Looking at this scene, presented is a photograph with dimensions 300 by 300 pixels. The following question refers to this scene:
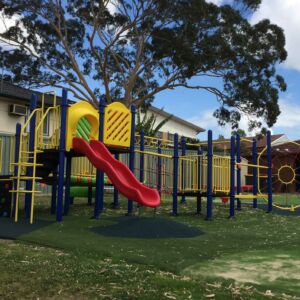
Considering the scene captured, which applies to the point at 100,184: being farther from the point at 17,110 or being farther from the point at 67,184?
the point at 17,110

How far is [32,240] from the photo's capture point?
7613 mm

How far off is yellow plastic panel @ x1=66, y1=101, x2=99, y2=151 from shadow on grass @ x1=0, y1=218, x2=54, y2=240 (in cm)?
195

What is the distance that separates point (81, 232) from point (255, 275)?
4.15 m

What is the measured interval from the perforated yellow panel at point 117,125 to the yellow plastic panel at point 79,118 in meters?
0.40

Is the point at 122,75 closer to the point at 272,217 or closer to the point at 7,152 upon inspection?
the point at 7,152

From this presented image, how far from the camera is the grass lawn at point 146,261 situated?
4.62 metres

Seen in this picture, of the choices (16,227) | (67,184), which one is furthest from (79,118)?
(16,227)

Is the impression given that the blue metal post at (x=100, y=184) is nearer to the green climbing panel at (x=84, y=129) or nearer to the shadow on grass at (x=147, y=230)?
the green climbing panel at (x=84, y=129)

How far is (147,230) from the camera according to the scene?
28.3 feet

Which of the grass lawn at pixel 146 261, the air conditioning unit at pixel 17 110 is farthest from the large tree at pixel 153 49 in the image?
the grass lawn at pixel 146 261

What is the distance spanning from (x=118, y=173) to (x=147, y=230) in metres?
2.22

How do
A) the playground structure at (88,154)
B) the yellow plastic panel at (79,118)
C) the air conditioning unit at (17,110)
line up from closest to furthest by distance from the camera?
the playground structure at (88,154) < the yellow plastic panel at (79,118) < the air conditioning unit at (17,110)

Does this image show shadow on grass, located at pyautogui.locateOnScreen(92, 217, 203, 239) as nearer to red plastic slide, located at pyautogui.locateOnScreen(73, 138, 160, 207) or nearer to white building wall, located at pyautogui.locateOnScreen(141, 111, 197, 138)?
red plastic slide, located at pyautogui.locateOnScreen(73, 138, 160, 207)

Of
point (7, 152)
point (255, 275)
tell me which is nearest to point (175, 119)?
point (7, 152)
